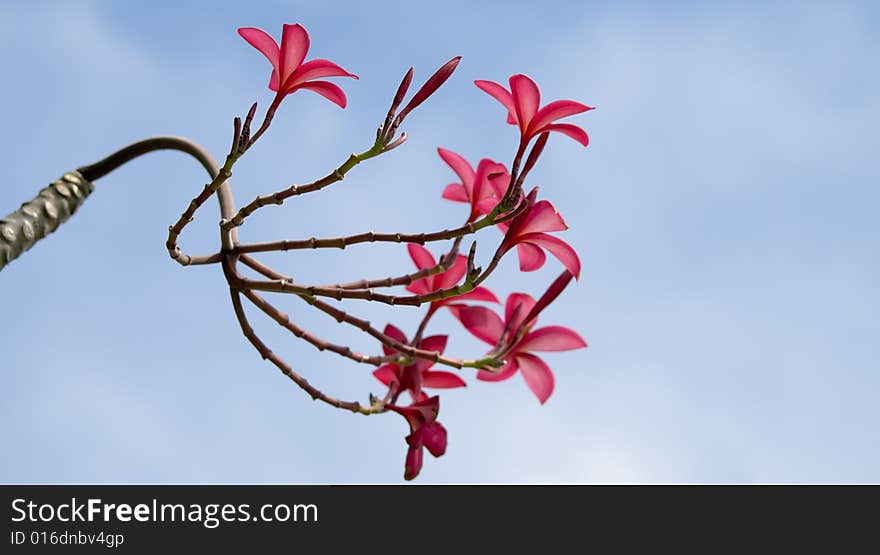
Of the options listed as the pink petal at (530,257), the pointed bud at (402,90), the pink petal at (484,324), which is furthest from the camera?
the pink petal at (484,324)

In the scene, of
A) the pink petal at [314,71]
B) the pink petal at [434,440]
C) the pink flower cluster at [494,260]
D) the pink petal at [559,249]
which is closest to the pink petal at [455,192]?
the pink flower cluster at [494,260]

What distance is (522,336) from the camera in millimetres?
1808

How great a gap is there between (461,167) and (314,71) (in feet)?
1.28

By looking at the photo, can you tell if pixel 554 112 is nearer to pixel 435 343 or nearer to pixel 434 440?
pixel 435 343

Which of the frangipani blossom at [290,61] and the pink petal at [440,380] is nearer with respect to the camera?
the frangipani blossom at [290,61]

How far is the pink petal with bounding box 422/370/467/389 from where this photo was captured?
1.90 meters

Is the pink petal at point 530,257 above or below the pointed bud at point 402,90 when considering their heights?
below

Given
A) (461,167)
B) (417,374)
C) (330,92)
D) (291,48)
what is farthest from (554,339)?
(291,48)

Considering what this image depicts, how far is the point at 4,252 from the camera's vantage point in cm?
175

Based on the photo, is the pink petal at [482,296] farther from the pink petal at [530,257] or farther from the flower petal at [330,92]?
the flower petal at [330,92]

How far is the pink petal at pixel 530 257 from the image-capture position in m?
1.70

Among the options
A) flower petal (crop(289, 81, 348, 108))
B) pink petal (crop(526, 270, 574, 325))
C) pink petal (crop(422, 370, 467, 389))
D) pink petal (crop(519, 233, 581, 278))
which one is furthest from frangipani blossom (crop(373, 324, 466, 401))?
flower petal (crop(289, 81, 348, 108))

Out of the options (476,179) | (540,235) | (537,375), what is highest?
(476,179)

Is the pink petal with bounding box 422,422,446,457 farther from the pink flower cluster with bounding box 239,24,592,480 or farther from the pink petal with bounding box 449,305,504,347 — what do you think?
the pink petal with bounding box 449,305,504,347
